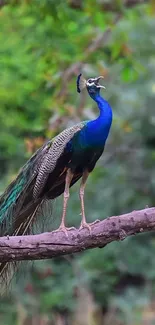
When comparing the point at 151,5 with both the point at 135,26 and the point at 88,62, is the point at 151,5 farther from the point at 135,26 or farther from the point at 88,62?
the point at 135,26

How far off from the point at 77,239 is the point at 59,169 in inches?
14.9

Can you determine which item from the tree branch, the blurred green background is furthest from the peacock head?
the blurred green background

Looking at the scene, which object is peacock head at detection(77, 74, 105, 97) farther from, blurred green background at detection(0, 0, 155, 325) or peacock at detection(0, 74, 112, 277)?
blurred green background at detection(0, 0, 155, 325)

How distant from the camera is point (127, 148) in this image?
11195 mm

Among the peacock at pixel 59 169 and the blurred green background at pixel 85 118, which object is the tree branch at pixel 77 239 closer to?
the peacock at pixel 59 169

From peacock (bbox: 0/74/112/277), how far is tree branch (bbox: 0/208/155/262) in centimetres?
4

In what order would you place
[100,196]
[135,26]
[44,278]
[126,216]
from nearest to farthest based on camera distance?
1. [126,216]
2. [44,278]
3. [100,196]
4. [135,26]

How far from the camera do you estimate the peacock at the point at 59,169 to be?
4.27 metres

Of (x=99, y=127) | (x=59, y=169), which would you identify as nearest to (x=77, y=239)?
(x=59, y=169)

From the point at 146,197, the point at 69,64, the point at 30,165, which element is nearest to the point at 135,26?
the point at 146,197

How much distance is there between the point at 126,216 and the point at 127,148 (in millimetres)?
7074

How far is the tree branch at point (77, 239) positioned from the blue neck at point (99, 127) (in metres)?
0.38

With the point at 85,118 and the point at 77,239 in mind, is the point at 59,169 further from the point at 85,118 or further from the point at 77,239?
the point at 85,118

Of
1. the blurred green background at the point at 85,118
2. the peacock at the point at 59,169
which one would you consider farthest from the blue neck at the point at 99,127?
the blurred green background at the point at 85,118
